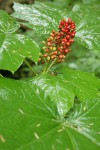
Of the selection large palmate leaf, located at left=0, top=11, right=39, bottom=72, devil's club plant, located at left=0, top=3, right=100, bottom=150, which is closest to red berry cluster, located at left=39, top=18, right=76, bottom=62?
devil's club plant, located at left=0, top=3, right=100, bottom=150

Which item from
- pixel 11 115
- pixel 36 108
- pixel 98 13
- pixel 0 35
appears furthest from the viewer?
pixel 98 13

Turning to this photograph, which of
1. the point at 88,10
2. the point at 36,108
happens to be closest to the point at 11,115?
the point at 36,108

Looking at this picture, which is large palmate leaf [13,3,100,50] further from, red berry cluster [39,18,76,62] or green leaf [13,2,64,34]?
red berry cluster [39,18,76,62]

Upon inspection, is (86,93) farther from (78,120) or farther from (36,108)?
(36,108)

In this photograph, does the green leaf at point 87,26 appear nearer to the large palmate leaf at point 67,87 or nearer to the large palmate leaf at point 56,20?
the large palmate leaf at point 56,20

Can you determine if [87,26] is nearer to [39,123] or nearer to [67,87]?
[67,87]

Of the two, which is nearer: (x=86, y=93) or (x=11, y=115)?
(x=11, y=115)

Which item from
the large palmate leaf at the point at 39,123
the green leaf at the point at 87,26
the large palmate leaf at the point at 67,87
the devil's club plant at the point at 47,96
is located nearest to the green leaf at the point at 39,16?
the devil's club plant at the point at 47,96
